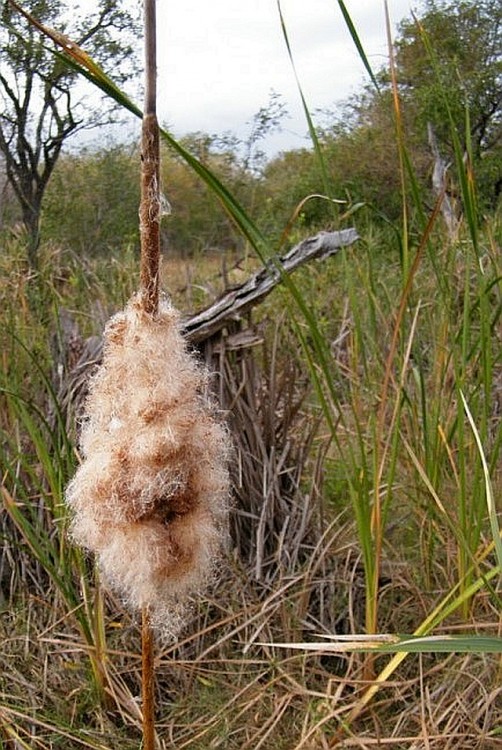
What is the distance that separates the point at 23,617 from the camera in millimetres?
1621

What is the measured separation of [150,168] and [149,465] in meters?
0.25

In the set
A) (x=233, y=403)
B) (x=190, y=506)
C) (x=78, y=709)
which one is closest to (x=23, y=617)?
(x=78, y=709)

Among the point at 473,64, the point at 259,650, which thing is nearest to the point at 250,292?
the point at 259,650

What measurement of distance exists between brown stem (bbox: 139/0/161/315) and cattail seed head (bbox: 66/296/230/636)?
2.9 inches

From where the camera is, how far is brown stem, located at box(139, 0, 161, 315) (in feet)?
2.10

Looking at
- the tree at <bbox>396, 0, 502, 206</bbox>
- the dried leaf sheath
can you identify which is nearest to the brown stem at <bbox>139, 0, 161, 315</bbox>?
A: the dried leaf sheath

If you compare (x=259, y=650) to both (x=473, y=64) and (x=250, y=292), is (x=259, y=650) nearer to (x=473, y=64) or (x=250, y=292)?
(x=250, y=292)

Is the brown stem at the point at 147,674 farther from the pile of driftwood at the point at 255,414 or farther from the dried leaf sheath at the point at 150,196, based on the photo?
the pile of driftwood at the point at 255,414

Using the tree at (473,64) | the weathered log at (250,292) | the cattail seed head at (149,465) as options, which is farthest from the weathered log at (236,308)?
the tree at (473,64)

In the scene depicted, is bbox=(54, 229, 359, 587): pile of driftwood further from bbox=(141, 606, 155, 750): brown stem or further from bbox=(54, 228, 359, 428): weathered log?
bbox=(141, 606, 155, 750): brown stem

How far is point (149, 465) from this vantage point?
0.71 metres

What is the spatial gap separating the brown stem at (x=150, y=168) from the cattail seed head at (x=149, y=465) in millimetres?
74

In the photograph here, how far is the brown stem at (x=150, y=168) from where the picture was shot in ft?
2.10

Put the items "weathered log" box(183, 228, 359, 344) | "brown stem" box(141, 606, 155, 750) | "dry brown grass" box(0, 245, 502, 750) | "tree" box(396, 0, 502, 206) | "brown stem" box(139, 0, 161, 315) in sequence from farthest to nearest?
1. "tree" box(396, 0, 502, 206)
2. "weathered log" box(183, 228, 359, 344)
3. "dry brown grass" box(0, 245, 502, 750)
4. "brown stem" box(141, 606, 155, 750)
5. "brown stem" box(139, 0, 161, 315)
